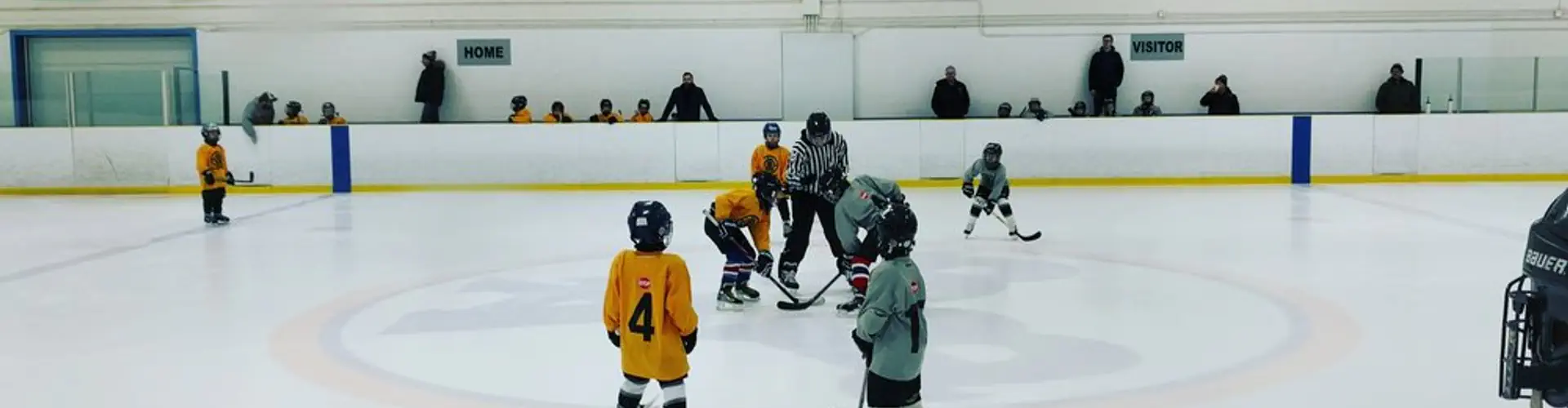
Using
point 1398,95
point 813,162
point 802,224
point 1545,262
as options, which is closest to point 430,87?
point 802,224

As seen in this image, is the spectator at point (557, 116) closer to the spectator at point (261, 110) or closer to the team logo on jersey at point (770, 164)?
the spectator at point (261, 110)

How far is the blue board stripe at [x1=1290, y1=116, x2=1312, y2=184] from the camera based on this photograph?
16.8 m

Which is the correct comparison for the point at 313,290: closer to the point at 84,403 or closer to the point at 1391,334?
the point at 84,403

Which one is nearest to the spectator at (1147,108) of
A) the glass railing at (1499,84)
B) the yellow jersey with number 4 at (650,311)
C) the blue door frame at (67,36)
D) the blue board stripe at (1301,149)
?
the blue board stripe at (1301,149)

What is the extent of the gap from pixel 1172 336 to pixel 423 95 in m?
13.9

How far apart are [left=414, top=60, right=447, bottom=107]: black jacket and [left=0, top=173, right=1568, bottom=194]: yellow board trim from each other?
1695mm

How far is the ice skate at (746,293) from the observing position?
7.42 meters

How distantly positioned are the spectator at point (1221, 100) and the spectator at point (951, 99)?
11.0 feet

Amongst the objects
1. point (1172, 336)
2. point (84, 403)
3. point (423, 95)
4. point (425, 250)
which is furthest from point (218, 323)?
point (423, 95)

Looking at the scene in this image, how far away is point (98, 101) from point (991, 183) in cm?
1276

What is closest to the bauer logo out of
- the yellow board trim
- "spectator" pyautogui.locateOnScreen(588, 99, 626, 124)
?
the yellow board trim

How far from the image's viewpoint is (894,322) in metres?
3.78

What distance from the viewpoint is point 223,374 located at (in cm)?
564

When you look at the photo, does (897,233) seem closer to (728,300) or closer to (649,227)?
(649,227)
